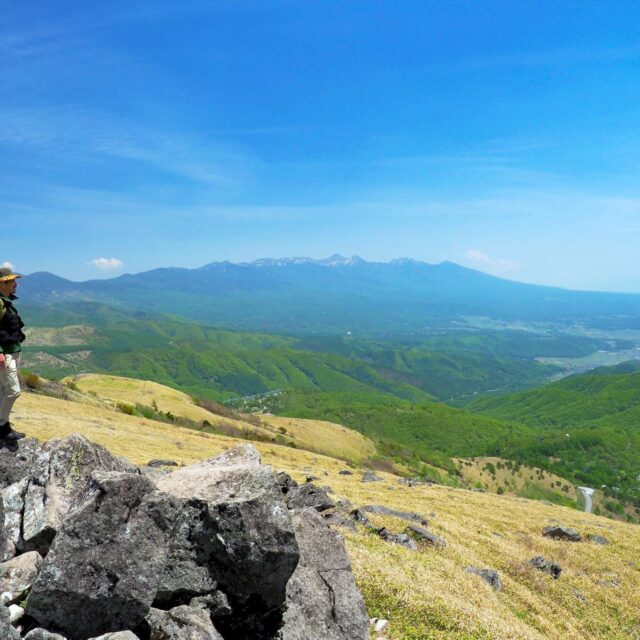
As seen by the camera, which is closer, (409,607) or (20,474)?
(20,474)

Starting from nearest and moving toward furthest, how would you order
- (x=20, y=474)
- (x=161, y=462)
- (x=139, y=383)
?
(x=20, y=474) < (x=161, y=462) < (x=139, y=383)

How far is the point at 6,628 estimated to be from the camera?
812cm

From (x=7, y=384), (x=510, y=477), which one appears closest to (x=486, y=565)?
(x=7, y=384)

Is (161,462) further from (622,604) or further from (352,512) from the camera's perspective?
(622,604)

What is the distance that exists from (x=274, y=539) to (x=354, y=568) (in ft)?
22.9

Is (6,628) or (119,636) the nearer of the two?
(6,628)

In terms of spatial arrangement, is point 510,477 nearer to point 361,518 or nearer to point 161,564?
point 361,518

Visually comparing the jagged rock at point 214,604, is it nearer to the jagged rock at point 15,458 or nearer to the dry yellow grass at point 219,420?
the jagged rock at point 15,458

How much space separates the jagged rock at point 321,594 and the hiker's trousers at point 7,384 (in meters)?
9.32

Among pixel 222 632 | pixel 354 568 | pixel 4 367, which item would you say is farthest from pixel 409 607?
pixel 4 367

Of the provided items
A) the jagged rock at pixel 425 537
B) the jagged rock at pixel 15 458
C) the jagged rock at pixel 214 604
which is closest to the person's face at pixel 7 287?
the jagged rock at pixel 15 458

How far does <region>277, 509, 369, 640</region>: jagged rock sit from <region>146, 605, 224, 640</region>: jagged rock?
1.98 metres

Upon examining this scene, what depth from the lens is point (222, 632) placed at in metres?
10.0

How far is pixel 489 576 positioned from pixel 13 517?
1838 centimetres
